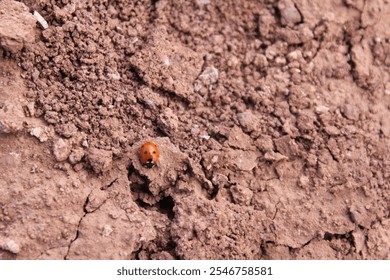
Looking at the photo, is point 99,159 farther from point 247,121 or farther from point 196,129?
point 247,121

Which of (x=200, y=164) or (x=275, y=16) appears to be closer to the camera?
(x=200, y=164)

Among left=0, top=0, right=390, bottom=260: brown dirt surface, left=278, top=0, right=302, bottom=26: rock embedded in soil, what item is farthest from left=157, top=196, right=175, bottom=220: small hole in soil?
left=278, top=0, right=302, bottom=26: rock embedded in soil

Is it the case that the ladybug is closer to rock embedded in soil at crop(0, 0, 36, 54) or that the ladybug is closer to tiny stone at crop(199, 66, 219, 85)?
tiny stone at crop(199, 66, 219, 85)

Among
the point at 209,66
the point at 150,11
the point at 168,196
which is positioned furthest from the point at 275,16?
the point at 168,196

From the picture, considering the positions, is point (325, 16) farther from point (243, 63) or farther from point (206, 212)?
point (206, 212)

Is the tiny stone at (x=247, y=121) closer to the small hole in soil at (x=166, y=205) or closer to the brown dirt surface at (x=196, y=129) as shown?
the brown dirt surface at (x=196, y=129)
